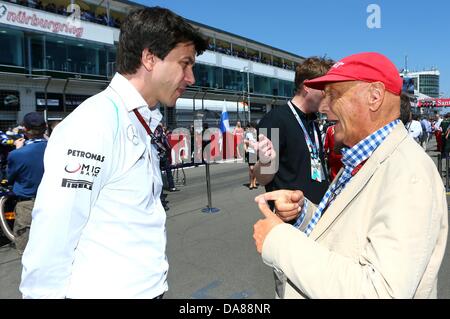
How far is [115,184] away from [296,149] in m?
1.78

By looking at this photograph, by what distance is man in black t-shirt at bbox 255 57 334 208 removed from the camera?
2932 millimetres

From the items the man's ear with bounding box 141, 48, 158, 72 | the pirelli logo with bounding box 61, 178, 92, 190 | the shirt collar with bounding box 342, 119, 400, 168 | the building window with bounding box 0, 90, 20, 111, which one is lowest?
the pirelli logo with bounding box 61, 178, 92, 190

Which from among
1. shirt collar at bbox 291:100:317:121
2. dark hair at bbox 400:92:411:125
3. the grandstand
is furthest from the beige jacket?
the grandstand

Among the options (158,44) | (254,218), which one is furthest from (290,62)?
(158,44)

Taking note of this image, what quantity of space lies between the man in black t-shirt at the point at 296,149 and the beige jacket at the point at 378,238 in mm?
1421

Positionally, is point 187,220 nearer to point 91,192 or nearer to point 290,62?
point 91,192

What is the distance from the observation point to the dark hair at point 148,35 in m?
1.64

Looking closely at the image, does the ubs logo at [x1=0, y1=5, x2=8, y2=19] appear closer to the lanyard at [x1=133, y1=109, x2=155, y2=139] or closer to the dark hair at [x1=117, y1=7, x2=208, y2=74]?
the dark hair at [x1=117, y1=7, x2=208, y2=74]

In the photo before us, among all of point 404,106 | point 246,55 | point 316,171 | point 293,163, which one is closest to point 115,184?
point 293,163

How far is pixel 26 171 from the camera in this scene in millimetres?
5070

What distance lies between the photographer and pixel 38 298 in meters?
1.35

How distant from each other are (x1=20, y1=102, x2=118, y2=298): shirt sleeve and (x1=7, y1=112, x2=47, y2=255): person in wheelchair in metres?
4.07

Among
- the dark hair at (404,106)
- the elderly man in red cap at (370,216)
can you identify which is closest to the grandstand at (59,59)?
the dark hair at (404,106)

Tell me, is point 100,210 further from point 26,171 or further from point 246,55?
point 246,55
